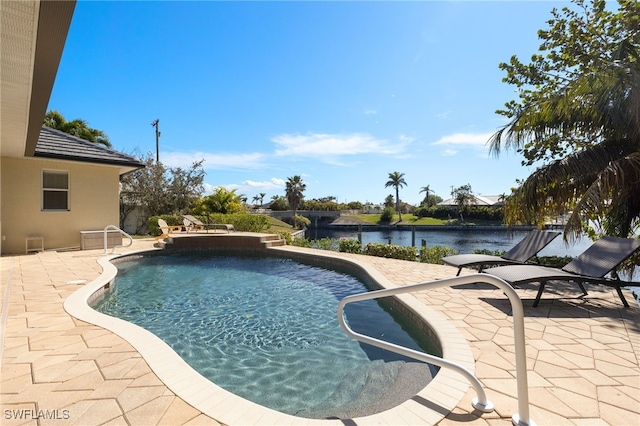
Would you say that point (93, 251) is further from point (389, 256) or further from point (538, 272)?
A: point (538, 272)

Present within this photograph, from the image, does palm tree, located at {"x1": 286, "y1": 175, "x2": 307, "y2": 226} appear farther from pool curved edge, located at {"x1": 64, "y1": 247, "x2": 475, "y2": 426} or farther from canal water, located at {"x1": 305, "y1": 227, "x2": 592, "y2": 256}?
pool curved edge, located at {"x1": 64, "y1": 247, "x2": 475, "y2": 426}

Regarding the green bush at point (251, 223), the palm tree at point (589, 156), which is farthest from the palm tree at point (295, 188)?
the palm tree at point (589, 156)

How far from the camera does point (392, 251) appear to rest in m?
10.7

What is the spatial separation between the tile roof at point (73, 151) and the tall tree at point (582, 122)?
45.7 ft

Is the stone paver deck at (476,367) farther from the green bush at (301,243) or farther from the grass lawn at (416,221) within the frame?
the grass lawn at (416,221)


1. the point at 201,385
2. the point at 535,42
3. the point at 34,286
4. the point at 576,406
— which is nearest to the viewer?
the point at 576,406

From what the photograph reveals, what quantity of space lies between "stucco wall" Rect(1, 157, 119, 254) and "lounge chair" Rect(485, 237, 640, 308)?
13.9 metres

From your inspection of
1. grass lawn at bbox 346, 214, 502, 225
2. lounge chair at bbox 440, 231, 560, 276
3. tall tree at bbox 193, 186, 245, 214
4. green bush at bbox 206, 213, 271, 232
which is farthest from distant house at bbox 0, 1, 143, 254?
grass lawn at bbox 346, 214, 502, 225

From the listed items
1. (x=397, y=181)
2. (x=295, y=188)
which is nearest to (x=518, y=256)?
(x=295, y=188)

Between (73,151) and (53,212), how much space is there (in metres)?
2.40

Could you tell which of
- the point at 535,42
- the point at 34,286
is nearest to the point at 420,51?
the point at 535,42

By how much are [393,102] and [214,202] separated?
1407 cm

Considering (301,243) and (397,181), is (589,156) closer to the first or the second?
(301,243)

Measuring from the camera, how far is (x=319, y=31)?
11.0 metres
